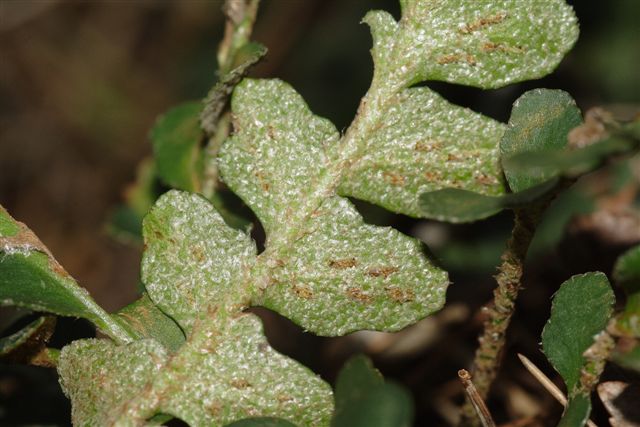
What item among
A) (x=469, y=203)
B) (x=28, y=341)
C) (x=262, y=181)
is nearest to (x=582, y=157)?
(x=469, y=203)

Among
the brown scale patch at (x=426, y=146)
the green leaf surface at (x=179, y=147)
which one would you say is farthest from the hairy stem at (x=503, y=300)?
the green leaf surface at (x=179, y=147)

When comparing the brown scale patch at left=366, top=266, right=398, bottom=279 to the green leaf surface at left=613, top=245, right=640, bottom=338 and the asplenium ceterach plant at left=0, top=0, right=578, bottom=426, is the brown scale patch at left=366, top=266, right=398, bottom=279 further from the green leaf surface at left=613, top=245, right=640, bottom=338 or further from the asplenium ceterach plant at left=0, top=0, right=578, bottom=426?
the green leaf surface at left=613, top=245, right=640, bottom=338

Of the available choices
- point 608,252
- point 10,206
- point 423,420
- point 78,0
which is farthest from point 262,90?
point 78,0

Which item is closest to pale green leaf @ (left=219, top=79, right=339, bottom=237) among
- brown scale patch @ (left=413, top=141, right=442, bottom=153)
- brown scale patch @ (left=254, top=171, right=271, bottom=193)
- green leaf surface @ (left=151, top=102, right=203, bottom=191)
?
brown scale patch @ (left=254, top=171, right=271, bottom=193)

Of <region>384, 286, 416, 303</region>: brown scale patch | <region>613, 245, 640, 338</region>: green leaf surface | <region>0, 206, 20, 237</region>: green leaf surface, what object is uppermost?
<region>0, 206, 20, 237</region>: green leaf surface

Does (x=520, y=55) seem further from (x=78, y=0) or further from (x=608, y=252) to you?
(x=78, y=0)

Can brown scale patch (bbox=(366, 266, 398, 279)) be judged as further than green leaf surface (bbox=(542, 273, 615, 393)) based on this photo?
Yes
